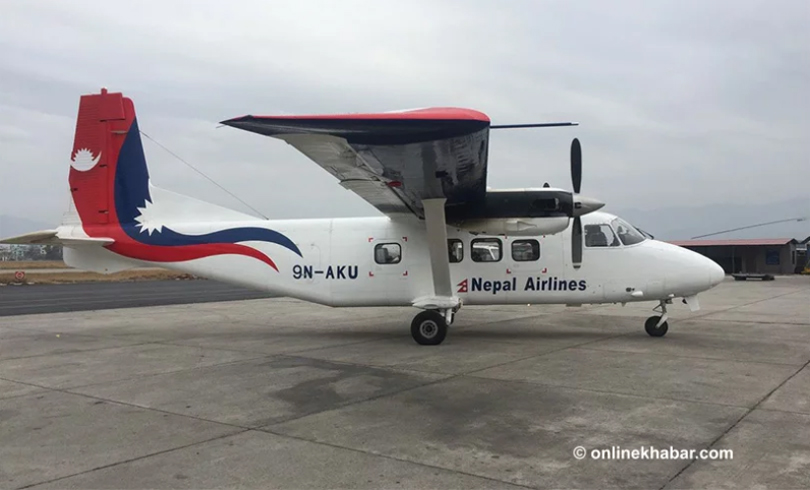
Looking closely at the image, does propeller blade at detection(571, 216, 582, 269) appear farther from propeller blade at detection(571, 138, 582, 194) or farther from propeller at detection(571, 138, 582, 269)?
propeller blade at detection(571, 138, 582, 194)

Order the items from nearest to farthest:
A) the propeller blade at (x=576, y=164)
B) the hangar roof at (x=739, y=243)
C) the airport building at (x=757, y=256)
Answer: the propeller blade at (x=576, y=164)
the hangar roof at (x=739, y=243)
the airport building at (x=757, y=256)

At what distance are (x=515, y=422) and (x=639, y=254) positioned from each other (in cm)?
701

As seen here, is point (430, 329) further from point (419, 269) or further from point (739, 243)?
point (739, 243)

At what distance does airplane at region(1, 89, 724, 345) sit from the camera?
11078 mm

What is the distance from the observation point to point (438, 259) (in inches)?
430

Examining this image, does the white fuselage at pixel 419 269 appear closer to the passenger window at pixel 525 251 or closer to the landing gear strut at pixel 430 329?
the passenger window at pixel 525 251

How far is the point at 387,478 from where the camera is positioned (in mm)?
4484

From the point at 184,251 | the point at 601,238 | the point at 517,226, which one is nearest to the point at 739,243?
the point at 601,238

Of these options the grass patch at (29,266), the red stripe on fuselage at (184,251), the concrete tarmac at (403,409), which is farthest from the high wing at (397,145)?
the grass patch at (29,266)

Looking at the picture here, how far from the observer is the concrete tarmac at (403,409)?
461 cm

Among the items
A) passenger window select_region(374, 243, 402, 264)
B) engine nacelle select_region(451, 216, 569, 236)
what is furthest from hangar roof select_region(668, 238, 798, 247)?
passenger window select_region(374, 243, 402, 264)

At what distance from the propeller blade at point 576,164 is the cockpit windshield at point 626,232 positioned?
1.65m

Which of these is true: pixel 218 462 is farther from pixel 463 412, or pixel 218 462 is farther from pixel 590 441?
pixel 590 441

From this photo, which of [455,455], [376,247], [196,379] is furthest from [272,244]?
[455,455]
